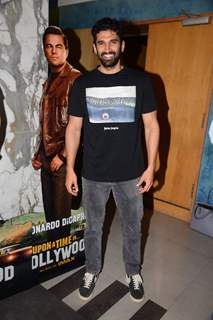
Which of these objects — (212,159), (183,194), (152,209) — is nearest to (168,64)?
(212,159)

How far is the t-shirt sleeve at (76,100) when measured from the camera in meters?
1.51

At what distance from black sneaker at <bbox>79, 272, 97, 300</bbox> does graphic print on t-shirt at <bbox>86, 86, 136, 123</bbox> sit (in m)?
0.94

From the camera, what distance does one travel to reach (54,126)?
161 cm

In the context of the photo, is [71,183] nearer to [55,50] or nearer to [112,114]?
[112,114]

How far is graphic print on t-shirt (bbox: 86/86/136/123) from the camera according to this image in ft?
4.82

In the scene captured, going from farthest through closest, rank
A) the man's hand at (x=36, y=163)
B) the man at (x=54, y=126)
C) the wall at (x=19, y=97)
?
1. the man's hand at (x=36, y=163)
2. the man at (x=54, y=126)
3. the wall at (x=19, y=97)

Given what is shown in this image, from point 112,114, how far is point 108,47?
1.08 ft

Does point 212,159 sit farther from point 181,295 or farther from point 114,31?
point 114,31

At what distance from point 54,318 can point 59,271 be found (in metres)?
0.36

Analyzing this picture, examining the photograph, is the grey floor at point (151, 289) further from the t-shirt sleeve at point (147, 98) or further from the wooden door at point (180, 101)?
the t-shirt sleeve at point (147, 98)

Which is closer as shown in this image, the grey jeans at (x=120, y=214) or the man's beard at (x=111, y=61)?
the man's beard at (x=111, y=61)

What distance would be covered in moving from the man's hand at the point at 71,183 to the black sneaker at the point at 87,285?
0.53 metres

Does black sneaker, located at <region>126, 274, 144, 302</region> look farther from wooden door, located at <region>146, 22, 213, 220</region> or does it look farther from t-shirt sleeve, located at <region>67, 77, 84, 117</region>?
wooden door, located at <region>146, 22, 213, 220</region>

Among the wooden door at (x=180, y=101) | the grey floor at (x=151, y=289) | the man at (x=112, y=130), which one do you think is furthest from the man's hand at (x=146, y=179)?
the wooden door at (x=180, y=101)
